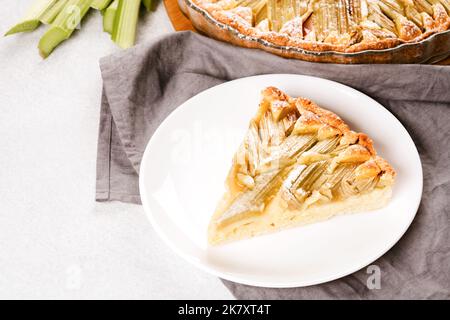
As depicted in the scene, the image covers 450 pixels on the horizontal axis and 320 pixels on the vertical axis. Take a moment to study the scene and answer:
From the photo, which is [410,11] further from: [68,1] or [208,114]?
[68,1]

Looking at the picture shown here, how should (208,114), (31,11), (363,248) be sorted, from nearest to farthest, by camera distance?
(363,248) → (208,114) → (31,11)

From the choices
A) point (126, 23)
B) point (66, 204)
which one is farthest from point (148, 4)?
point (66, 204)

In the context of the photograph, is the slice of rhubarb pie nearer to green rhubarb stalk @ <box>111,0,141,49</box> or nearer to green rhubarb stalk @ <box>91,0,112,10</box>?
green rhubarb stalk @ <box>111,0,141,49</box>

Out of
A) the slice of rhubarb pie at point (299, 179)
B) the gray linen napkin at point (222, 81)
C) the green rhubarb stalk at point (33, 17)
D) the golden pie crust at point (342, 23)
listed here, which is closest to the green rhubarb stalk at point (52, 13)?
the green rhubarb stalk at point (33, 17)

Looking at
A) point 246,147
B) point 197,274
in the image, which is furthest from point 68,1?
point 197,274

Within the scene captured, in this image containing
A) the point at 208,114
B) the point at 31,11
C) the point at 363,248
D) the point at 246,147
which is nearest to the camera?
the point at 363,248

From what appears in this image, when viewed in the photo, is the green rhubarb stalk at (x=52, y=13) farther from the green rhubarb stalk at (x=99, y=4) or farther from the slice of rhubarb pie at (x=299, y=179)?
the slice of rhubarb pie at (x=299, y=179)

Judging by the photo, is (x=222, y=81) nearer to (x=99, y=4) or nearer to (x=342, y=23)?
(x=342, y=23)
